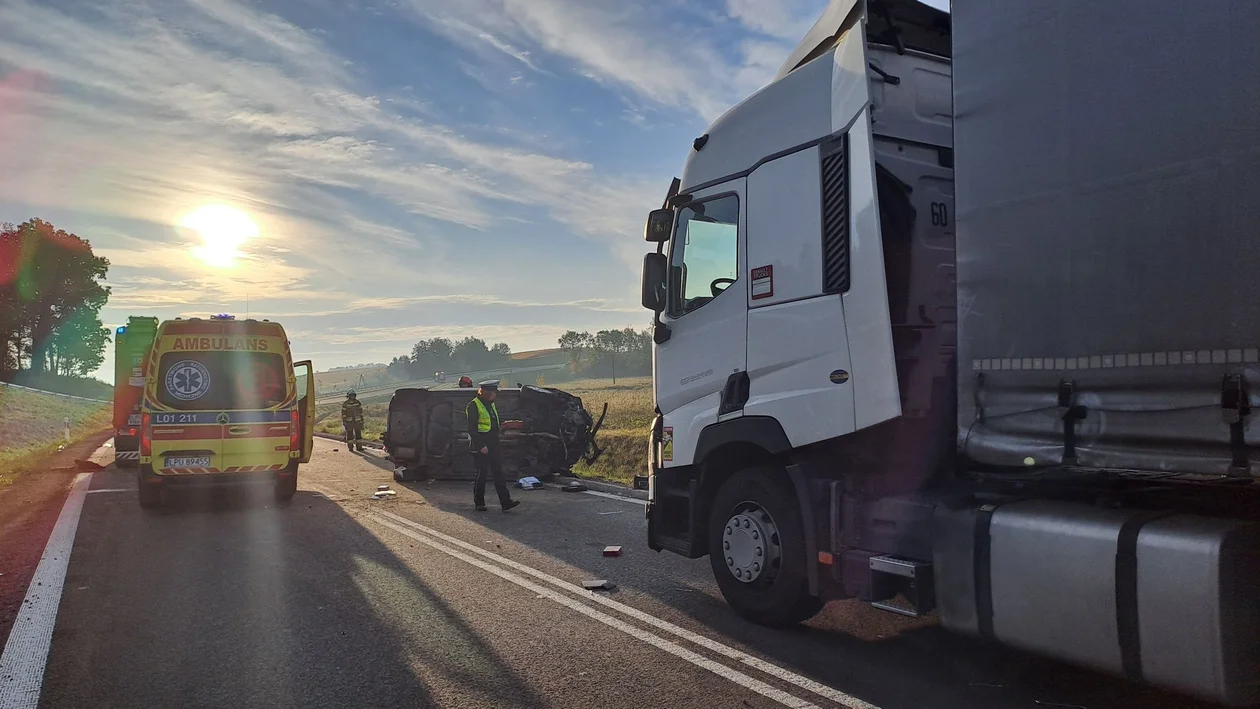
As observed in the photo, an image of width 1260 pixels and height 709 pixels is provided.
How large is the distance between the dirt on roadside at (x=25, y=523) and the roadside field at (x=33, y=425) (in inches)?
24.2

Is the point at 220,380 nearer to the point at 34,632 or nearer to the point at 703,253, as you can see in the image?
the point at 34,632

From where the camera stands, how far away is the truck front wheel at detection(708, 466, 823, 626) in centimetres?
473

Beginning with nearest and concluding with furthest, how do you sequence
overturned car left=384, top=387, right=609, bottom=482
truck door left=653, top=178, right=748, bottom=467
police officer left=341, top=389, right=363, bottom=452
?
truck door left=653, top=178, right=748, bottom=467
overturned car left=384, top=387, right=609, bottom=482
police officer left=341, top=389, right=363, bottom=452

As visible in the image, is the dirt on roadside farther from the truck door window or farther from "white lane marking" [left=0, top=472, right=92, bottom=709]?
the truck door window

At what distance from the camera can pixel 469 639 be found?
4758mm

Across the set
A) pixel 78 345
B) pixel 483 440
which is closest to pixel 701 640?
pixel 483 440

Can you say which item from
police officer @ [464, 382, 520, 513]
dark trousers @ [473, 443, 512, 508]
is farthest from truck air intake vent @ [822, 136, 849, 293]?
police officer @ [464, 382, 520, 513]

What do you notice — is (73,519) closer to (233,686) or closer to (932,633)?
(233,686)

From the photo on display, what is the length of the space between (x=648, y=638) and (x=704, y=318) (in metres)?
2.10

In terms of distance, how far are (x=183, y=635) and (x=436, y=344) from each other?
108702mm

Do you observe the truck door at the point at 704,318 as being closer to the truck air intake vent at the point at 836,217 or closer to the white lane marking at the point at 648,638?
the truck air intake vent at the point at 836,217

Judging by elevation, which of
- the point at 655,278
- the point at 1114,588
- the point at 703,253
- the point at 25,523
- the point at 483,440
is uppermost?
the point at 703,253

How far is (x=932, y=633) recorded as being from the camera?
189 inches

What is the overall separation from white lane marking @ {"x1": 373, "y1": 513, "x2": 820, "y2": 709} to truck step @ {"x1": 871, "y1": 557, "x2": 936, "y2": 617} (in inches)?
31.1
